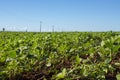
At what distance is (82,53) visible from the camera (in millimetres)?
4766

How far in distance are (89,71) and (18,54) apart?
949 millimetres

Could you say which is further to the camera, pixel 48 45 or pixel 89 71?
pixel 48 45

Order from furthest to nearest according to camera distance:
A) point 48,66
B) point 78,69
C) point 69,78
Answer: point 48,66 < point 78,69 < point 69,78

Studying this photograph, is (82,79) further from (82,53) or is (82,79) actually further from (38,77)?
(82,53)

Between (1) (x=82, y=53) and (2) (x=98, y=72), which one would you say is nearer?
(2) (x=98, y=72)

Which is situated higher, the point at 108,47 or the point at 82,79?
the point at 108,47

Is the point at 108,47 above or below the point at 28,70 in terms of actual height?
above

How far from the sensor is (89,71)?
3205 millimetres

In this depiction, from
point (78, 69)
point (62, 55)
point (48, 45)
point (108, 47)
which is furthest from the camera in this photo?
point (48, 45)

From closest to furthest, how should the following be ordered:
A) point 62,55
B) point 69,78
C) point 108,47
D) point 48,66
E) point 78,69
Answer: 1. point 69,78
2. point 78,69
3. point 48,66
4. point 108,47
5. point 62,55

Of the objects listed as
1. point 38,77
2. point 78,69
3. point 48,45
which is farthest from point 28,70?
point 48,45

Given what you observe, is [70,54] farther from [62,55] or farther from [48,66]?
[48,66]

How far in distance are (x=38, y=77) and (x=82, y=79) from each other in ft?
2.16

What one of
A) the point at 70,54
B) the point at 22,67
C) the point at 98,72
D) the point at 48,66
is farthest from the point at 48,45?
the point at 98,72
